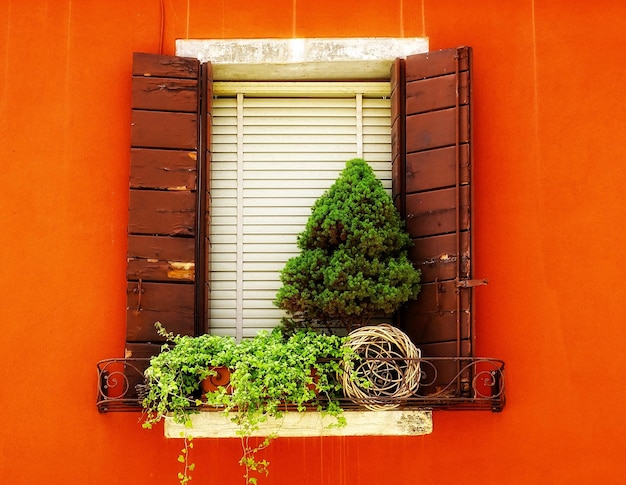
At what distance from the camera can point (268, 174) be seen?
5.66 m

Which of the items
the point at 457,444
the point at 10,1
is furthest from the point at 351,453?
the point at 10,1

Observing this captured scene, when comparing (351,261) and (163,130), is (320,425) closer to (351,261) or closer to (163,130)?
(351,261)

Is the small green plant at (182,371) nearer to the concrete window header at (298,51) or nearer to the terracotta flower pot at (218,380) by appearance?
the terracotta flower pot at (218,380)

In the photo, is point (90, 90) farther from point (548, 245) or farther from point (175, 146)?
point (548, 245)

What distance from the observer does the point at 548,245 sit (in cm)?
536

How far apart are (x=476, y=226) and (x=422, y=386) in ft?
2.98

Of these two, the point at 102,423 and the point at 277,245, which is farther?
the point at 277,245

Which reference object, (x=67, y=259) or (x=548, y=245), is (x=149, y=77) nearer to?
(x=67, y=259)

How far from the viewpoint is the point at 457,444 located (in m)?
5.20

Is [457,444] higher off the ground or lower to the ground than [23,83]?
lower

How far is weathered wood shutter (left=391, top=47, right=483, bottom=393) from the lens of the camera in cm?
514

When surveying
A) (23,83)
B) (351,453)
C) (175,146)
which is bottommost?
(351,453)

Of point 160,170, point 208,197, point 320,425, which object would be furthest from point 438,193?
point 160,170

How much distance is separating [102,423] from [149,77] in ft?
6.08
